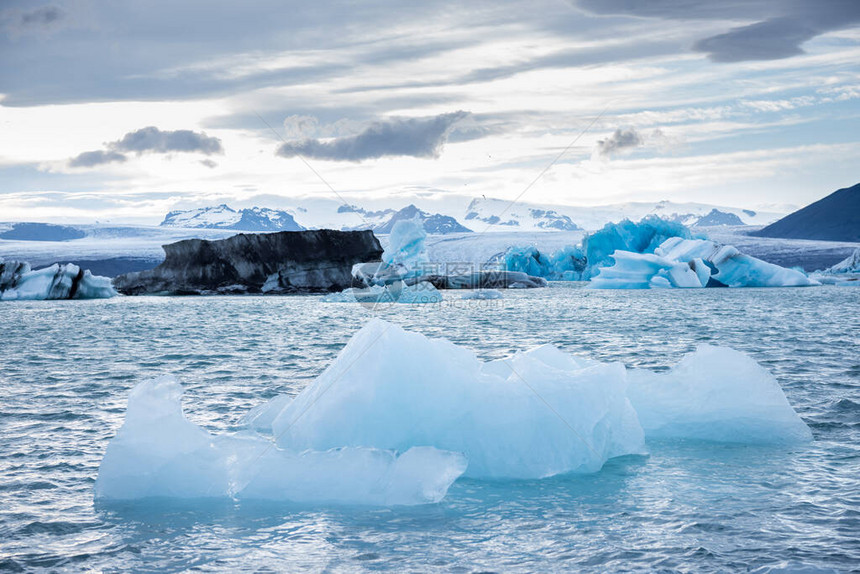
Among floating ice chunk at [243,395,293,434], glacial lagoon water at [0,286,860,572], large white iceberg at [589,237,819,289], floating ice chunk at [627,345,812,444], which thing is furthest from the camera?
large white iceberg at [589,237,819,289]

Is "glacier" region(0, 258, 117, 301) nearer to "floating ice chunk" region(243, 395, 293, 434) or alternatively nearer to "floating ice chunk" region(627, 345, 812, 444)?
"floating ice chunk" region(243, 395, 293, 434)

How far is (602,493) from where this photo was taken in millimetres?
5090

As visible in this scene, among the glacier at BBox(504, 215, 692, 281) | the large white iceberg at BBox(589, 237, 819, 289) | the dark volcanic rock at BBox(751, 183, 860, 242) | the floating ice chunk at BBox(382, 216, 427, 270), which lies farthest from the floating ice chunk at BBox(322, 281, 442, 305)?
the dark volcanic rock at BBox(751, 183, 860, 242)

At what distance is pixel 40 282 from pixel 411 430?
4107cm

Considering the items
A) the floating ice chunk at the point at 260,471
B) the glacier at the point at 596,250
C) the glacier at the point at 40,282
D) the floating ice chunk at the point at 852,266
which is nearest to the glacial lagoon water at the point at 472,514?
the floating ice chunk at the point at 260,471

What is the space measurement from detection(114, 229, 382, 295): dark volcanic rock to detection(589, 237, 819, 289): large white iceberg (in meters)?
14.4

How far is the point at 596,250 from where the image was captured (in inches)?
2005

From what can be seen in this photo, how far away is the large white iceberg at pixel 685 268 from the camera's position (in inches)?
1638

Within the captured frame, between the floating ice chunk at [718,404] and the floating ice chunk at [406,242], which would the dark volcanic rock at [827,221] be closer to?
the floating ice chunk at [406,242]

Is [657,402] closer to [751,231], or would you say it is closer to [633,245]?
[633,245]

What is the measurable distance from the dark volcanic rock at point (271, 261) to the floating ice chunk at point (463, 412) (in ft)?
127

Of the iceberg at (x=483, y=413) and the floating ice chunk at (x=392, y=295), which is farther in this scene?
the floating ice chunk at (x=392, y=295)

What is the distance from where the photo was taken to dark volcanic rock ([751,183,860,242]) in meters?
163

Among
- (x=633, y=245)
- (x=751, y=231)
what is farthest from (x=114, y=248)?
(x=751, y=231)
